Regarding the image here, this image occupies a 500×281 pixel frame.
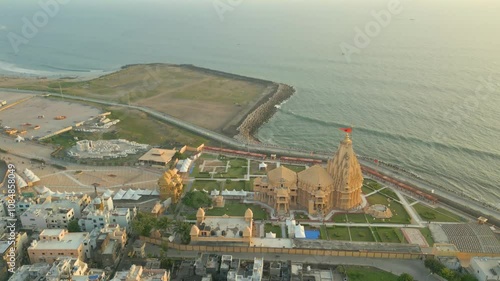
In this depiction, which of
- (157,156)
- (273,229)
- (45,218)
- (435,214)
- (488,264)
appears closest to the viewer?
(488,264)

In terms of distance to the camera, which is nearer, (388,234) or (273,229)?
(388,234)

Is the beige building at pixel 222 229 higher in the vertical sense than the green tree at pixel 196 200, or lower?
lower

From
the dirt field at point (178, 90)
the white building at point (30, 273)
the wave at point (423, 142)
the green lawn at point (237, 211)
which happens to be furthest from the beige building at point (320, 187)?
the dirt field at point (178, 90)

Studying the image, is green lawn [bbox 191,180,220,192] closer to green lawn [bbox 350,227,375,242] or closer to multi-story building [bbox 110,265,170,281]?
green lawn [bbox 350,227,375,242]

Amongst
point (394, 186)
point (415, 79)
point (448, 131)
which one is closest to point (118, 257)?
point (394, 186)

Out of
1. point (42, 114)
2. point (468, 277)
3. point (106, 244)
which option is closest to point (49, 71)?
point (42, 114)

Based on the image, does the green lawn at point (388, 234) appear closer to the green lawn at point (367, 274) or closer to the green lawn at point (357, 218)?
the green lawn at point (357, 218)

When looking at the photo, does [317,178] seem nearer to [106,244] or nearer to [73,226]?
[106,244]
